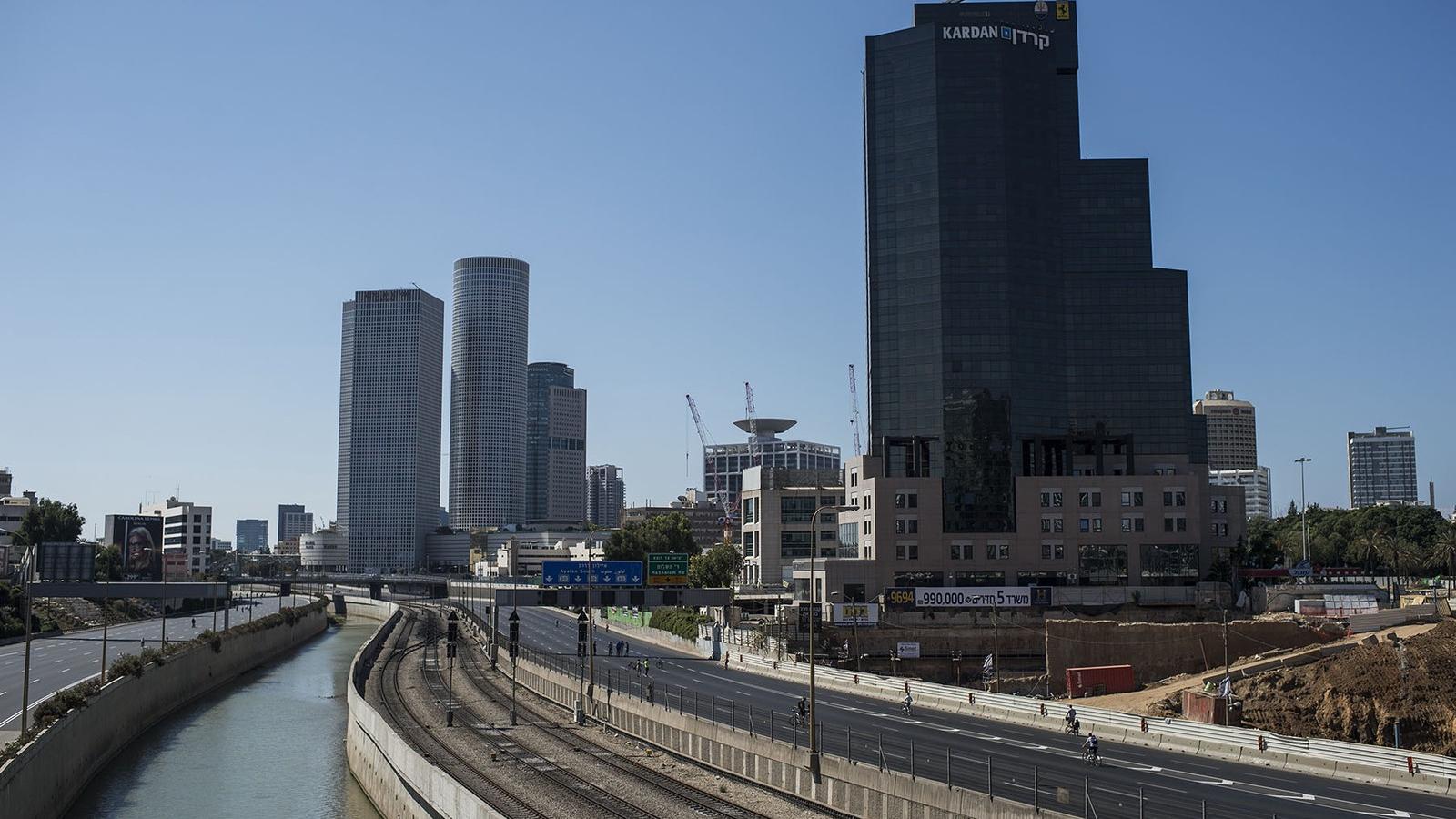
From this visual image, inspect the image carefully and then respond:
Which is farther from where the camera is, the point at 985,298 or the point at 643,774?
the point at 985,298

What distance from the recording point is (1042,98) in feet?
588

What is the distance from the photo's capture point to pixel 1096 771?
197 feet

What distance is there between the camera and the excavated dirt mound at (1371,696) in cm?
7150

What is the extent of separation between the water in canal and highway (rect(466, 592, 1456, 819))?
79.4ft

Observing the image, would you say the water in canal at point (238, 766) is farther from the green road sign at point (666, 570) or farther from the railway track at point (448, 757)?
the green road sign at point (666, 570)

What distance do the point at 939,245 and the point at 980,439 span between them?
27794 millimetres

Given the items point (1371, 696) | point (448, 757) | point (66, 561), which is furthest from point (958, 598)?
point (66, 561)

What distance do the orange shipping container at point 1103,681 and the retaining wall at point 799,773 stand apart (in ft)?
124

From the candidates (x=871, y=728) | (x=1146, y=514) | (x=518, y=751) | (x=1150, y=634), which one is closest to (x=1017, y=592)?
(x=1146, y=514)

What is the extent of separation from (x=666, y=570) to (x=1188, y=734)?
7878 cm

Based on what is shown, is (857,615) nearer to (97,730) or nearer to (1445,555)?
(97,730)

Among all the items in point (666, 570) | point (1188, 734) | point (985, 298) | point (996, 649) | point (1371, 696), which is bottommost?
point (1188, 734)

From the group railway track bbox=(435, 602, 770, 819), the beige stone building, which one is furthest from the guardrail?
the beige stone building

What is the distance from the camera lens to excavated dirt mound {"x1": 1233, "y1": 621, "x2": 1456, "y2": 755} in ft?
235
